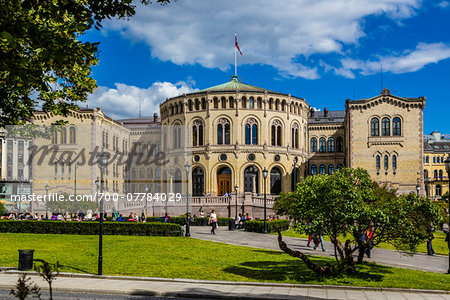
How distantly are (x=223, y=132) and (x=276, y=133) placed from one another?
280 inches

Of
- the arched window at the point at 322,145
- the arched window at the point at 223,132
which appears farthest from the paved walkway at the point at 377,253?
the arched window at the point at 322,145

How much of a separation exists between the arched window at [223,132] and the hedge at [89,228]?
3333cm

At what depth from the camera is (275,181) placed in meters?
62.8

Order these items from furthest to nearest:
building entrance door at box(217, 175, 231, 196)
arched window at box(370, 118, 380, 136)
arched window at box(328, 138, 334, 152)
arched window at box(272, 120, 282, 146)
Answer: arched window at box(328, 138, 334, 152) < arched window at box(370, 118, 380, 136) < arched window at box(272, 120, 282, 146) < building entrance door at box(217, 175, 231, 196)

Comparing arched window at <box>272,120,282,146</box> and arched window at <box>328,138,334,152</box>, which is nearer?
arched window at <box>272,120,282,146</box>

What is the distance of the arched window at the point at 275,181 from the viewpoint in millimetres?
62597

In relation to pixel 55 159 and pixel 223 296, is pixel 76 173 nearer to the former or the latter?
pixel 55 159

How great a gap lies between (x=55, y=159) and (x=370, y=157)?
4309cm

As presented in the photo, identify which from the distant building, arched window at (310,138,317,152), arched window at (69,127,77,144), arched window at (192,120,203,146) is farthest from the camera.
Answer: the distant building

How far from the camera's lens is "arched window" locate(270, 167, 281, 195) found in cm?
6260

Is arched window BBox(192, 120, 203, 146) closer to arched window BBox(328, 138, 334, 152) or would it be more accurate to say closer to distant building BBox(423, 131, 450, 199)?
arched window BBox(328, 138, 334, 152)

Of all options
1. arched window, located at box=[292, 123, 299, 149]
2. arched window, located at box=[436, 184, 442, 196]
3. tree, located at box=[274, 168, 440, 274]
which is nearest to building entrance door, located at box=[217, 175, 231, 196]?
arched window, located at box=[292, 123, 299, 149]

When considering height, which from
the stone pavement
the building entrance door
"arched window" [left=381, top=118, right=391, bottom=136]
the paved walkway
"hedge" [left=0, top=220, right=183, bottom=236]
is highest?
"arched window" [left=381, top=118, right=391, bottom=136]

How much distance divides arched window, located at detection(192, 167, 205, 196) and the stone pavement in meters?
46.7
